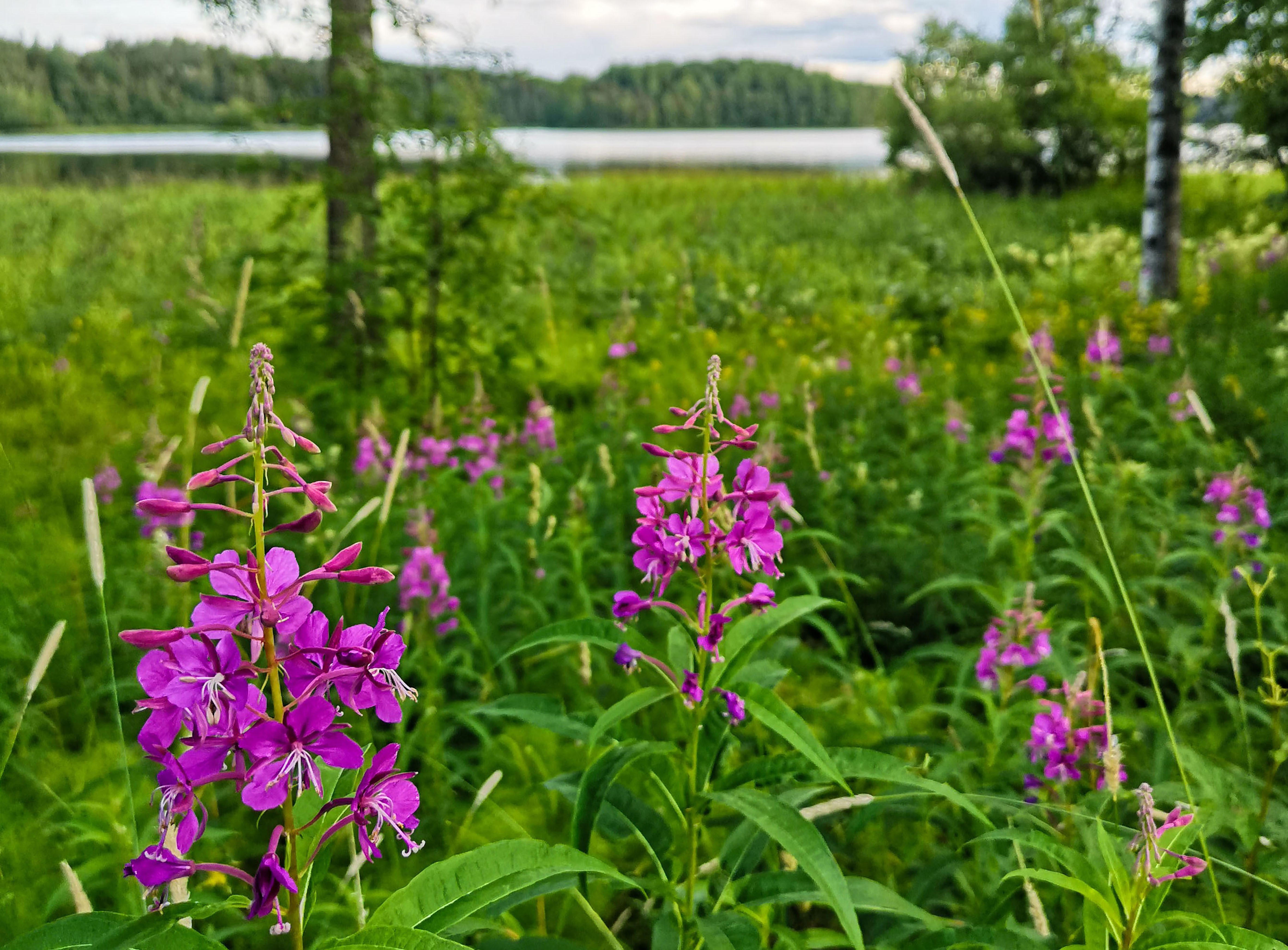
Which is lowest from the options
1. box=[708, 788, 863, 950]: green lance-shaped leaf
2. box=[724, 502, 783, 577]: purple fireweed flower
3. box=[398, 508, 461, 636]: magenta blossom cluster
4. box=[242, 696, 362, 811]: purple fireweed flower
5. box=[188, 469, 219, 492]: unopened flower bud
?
box=[398, 508, 461, 636]: magenta blossom cluster

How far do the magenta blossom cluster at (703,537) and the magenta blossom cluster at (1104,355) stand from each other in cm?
360

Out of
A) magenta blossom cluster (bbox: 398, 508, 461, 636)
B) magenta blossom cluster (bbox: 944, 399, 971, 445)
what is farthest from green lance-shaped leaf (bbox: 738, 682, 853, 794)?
magenta blossom cluster (bbox: 944, 399, 971, 445)

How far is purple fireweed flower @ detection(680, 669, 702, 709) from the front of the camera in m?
1.47

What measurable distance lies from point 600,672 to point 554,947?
145 centimetres

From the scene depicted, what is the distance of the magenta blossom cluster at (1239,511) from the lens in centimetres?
292

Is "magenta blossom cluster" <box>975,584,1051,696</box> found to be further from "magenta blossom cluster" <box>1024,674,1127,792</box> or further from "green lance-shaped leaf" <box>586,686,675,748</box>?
"green lance-shaped leaf" <box>586,686,675,748</box>

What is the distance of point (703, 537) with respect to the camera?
4.78ft

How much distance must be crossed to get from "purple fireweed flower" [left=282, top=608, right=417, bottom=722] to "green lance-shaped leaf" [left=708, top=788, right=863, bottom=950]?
2.04 ft

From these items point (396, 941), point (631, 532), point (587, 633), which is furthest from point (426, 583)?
point (396, 941)

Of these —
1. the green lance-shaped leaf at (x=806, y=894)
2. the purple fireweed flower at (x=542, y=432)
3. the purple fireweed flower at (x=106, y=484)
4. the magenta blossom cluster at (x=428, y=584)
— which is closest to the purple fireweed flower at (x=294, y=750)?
the green lance-shaped leaf at (x=806, y=894)

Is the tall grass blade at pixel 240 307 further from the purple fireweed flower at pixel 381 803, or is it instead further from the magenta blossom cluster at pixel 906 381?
the magenta blossom cluster at pixel 906 381

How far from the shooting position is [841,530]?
3.95 metres

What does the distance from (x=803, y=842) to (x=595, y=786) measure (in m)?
0.33

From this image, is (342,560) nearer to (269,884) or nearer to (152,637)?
(152,637)
